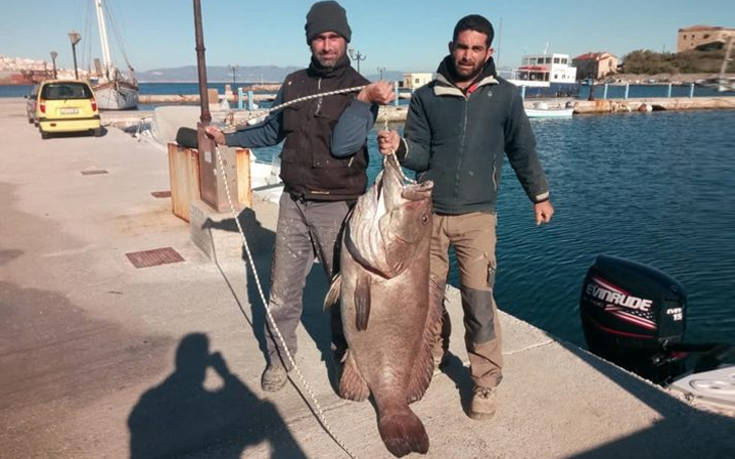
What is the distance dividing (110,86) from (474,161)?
140ft

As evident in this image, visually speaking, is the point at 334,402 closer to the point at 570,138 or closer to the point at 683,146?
the point at 683,146

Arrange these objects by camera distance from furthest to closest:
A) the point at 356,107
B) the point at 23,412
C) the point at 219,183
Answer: the point at 219,183, the point at 23,412, the point at 356,107

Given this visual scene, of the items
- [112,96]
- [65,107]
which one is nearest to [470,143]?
[65,107]

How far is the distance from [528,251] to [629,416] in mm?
8487

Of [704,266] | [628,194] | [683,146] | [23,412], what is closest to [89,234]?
[23,412]

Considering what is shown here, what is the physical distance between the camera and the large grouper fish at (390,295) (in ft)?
9.43

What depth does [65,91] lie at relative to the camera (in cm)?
1852

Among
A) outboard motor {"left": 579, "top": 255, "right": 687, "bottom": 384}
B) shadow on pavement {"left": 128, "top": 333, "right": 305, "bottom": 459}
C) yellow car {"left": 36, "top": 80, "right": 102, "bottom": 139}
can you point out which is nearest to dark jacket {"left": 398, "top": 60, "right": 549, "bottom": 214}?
outboard motor {"left": 579, "top": 255, "right": 687, "bottom": 384}

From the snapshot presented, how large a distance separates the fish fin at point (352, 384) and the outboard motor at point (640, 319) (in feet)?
8.98

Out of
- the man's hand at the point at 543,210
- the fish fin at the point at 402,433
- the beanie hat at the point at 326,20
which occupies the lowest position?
the fish fin at the point at 402,433

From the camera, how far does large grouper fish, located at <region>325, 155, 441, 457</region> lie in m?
2.87

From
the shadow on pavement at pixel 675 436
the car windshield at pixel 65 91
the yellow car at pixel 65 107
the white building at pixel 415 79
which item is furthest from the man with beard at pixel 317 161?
the white building at pixel 415 79

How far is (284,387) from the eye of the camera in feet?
12.9

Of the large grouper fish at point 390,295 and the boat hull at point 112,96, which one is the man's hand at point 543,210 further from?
the boat hull at point 112,96
